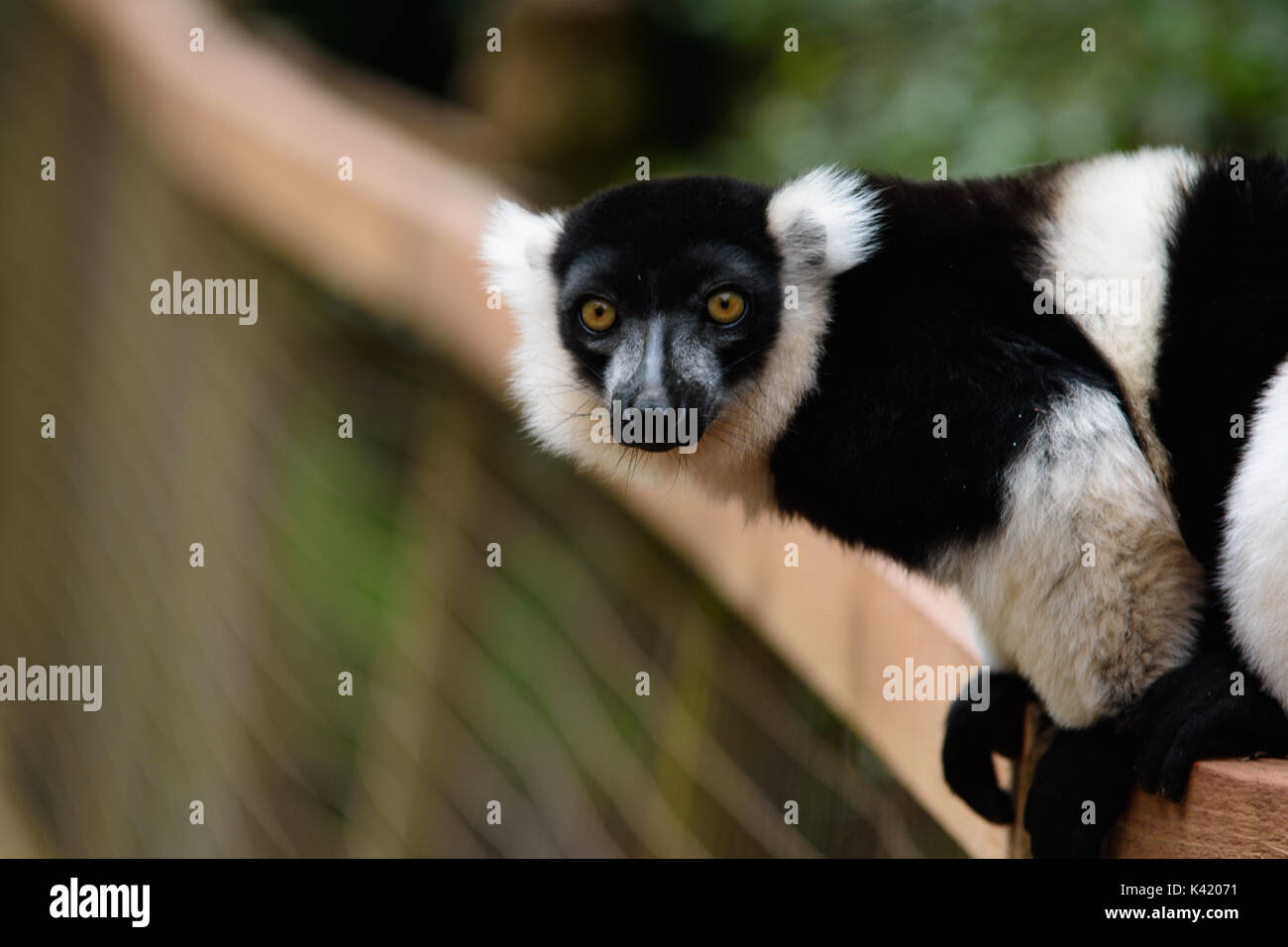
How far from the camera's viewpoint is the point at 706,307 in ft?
6.45

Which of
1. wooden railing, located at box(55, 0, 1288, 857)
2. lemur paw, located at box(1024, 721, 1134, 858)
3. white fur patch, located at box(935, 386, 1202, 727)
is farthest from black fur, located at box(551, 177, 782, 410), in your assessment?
lemur paw, located at box(1024, 721, 1134, 858)

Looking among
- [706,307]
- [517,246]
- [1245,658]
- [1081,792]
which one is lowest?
[1081,792]

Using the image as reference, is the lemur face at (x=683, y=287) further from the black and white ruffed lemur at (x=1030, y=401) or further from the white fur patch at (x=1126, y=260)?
the white fur patch at (x=1126, y=260)

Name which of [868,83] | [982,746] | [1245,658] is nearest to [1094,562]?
[1245,658]

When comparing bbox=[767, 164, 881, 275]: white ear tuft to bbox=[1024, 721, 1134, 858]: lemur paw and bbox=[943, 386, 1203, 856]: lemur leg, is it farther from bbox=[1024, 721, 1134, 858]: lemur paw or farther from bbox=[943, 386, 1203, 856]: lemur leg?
bbox=[1024, 721, 1134, 858]: lemur paw

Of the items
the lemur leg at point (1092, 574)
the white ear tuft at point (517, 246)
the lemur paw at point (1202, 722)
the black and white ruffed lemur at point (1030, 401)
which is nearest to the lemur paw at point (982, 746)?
the black and white ruffed lemur at point (1030, 401)

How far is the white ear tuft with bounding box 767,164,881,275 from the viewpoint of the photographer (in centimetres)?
188

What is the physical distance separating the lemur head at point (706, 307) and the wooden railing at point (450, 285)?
8.5 inches

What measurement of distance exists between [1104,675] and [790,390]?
54 centimetres

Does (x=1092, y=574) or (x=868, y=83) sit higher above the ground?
(x=868, y=83)

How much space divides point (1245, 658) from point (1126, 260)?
1.69 ft

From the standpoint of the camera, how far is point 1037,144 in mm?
3430

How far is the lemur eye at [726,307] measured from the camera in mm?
1967

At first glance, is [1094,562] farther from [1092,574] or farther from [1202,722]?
[1202,722]
